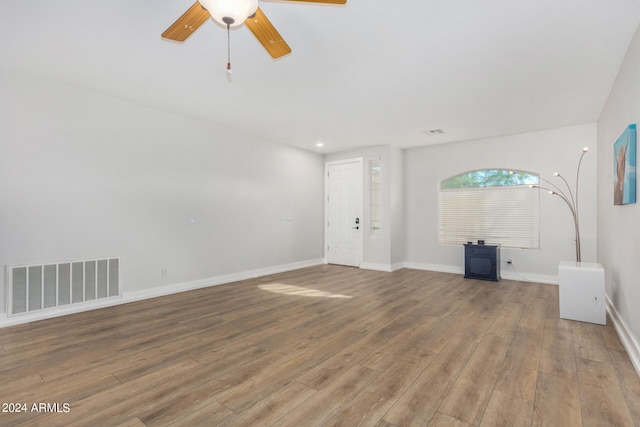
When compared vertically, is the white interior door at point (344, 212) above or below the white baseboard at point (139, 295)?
above

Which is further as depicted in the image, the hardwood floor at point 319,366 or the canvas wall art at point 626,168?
the canvas wall art at point 626,168

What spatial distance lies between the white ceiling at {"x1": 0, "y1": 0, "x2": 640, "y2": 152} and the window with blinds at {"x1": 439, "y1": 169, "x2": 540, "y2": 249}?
138 cm

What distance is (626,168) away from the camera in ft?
9.31

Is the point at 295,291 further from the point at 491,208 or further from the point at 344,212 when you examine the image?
the point at 491,208

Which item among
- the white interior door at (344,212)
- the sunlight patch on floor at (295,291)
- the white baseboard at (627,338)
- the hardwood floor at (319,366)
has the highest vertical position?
the white interior door at (344,212)

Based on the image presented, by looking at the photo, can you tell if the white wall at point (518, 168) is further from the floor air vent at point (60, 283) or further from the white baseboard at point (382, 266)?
the floor air vent at point (60, 283)

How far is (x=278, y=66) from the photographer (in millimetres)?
3244

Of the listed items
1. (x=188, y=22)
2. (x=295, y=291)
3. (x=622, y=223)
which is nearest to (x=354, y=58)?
(x=188, y=22)

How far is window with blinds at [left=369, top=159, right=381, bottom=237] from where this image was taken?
6938 mm

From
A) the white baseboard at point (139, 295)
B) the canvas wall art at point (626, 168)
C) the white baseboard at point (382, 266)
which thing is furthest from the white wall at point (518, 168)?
the white baseboard at point (139, 295)

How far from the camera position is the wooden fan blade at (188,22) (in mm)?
1995

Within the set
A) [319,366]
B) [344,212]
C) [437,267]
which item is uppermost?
[344,212]

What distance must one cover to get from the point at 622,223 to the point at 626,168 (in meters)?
0.65

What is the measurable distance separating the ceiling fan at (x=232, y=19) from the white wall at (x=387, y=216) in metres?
4.66
